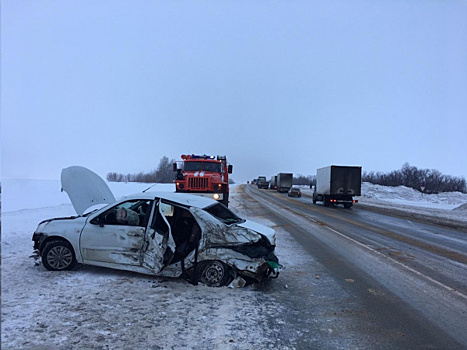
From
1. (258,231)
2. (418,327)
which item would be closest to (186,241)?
(258,231)

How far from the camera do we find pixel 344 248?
9.58 m

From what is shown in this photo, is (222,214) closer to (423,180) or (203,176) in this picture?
(203,176)

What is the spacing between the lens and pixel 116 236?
19.2 feet

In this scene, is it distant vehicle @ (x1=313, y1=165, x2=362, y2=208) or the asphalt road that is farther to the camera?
distant vehicle @ (x1=313, y1=165, x2=362, y2=208)

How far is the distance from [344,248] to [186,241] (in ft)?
18.2

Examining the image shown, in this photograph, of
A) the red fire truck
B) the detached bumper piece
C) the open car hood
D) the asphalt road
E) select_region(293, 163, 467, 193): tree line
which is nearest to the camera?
the asphalt road

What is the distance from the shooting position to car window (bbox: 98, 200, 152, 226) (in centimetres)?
584

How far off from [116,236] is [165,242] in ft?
3.08

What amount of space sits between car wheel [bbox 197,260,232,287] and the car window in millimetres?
1310

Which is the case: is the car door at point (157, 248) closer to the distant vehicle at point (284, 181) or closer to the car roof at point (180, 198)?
the car roof at point (180, 198)

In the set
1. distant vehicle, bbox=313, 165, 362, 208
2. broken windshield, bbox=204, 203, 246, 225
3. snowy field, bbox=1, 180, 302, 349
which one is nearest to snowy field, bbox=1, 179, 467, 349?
snowy field, bbox=1, 180, 302, 349

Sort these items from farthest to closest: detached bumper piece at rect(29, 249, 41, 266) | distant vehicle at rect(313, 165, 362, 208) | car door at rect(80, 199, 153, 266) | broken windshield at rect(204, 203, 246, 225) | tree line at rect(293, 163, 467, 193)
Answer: tree line at rect(293, 163, 467, 193), distant vehicle at rect(313, 165, 362, 208), detached bumper piece at rect(29, 249, 41, 266), broken windshield at rect(204, 203, 246, 225), car door at rect(80, 199, 153, 266)

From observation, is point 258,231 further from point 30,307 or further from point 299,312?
point 30,307

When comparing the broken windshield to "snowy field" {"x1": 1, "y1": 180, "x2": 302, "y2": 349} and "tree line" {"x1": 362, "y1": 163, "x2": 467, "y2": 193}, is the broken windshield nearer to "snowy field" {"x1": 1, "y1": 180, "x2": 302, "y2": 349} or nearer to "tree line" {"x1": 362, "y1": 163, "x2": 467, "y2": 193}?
"snowy field" {"x1": 1, "y1": 180, "x2": 302, "y2": 349}
